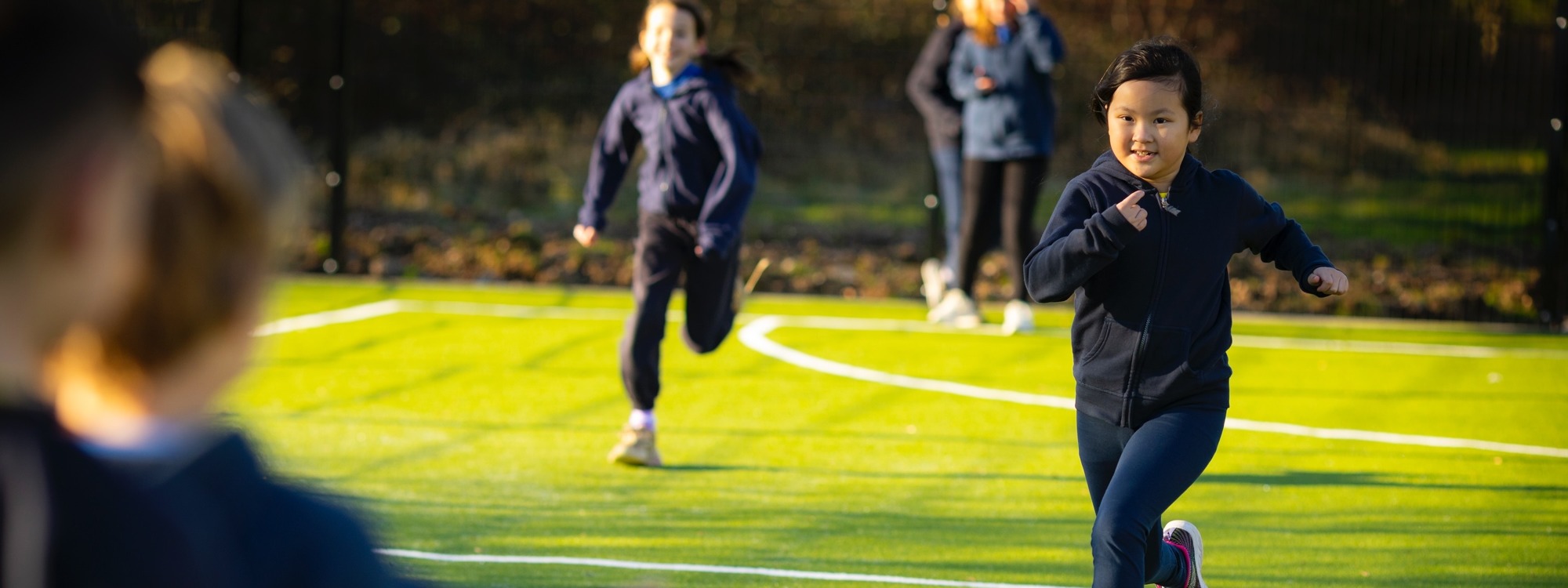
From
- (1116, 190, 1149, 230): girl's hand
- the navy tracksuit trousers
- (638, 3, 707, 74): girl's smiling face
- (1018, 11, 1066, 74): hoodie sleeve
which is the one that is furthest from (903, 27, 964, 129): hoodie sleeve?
(1116, 190, 1149, 230): girl's hand

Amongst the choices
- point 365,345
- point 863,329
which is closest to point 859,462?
point 365,345

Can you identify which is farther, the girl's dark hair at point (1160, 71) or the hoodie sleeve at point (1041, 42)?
the hoodie sleeve at point (1041, 42)

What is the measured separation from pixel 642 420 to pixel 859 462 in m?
0.85

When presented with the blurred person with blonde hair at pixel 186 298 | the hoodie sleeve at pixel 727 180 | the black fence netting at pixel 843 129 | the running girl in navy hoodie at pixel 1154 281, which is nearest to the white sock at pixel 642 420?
the hoodie sleeve at pixel 727 180

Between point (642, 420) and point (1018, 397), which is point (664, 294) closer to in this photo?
point (642, 420)

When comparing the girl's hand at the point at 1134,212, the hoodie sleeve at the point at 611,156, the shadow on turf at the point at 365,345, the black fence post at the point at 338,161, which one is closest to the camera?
the girl's hand at the point at 1134,212

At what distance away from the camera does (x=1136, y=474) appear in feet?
12.1

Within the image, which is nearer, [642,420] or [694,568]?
[694,568]

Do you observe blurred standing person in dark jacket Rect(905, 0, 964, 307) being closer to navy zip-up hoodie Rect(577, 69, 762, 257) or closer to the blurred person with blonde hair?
navy zip-up hoodie Rect(577, 69, 762, 257)

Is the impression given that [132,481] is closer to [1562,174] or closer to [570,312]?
[570,312]

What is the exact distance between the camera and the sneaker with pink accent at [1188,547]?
4.32 m

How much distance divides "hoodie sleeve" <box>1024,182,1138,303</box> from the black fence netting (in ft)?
26.5

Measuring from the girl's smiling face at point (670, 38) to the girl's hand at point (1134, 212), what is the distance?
306 cm

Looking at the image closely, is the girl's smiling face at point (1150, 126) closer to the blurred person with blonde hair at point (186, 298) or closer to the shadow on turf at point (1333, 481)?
the shadow on turf at point (1333, 481)
